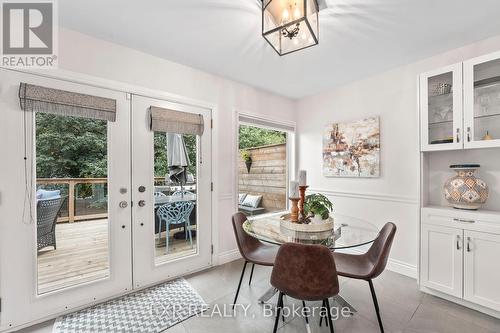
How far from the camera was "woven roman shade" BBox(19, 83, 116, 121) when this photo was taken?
1.92m

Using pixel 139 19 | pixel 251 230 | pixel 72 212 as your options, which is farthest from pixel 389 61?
pixel 72 212

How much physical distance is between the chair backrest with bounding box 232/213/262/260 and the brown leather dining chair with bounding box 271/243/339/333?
28.0 inches

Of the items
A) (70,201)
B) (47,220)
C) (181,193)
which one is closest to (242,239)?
(181,193)

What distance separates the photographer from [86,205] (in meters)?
2.22

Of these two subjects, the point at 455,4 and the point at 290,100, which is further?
the point at 290,100

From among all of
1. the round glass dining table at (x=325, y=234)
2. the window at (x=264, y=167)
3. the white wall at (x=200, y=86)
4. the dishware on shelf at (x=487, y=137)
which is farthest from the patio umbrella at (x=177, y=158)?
the dishware on shelf at (x=487, y=137)

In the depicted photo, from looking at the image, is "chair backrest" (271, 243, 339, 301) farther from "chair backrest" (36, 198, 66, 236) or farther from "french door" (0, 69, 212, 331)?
"chair backrest" (36, 198, 66, 236)

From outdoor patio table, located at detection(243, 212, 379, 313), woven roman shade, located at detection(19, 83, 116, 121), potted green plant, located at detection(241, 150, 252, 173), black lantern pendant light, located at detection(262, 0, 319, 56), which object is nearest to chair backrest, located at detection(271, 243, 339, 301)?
outdoor patio table, located at detection(243, 212, 379, 313)

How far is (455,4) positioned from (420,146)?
1.29m

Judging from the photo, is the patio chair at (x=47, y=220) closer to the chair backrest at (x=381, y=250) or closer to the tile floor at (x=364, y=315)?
the tile floor at (x=364, y=315)

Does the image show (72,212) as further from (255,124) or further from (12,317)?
(255,124)

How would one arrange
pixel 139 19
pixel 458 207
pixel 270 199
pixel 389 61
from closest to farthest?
pixel 139 19
pixel 458 207
pixel 389 61
pixel 270 199

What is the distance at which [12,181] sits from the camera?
6.15ft

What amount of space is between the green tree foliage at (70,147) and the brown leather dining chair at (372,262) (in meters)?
2.43
